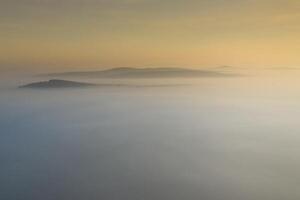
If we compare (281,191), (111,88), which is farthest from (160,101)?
(281,191)

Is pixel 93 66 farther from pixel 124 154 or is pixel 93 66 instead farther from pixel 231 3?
pixel 231 3

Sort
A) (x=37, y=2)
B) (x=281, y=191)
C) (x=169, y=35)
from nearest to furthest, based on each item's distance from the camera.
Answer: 1. (x=281, y=191)
2. (x=37, y=2)
3. (x=169, y=35)

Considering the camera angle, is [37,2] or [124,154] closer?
[37,2]

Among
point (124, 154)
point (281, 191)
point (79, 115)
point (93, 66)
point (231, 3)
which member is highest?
point (231, 3)

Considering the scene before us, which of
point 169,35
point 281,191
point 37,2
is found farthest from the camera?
point 169,35

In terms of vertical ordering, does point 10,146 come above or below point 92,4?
below

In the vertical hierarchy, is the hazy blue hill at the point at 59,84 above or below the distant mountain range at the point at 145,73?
below

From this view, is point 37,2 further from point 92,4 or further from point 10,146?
point 10,146

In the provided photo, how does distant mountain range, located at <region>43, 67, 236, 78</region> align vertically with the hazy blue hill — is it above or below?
above
